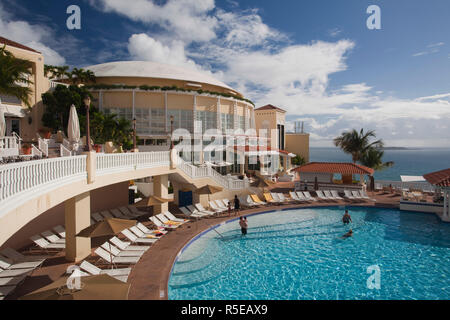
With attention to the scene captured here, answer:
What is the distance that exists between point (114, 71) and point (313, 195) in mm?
27907

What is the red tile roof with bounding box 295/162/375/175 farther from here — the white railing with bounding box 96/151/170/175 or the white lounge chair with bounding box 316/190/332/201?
the white railing with bounding box 96/151/170/175

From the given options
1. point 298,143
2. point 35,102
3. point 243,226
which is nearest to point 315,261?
point 243,226

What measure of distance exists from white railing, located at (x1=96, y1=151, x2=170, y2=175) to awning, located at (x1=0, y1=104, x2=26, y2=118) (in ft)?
40.1

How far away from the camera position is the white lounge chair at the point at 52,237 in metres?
12.1

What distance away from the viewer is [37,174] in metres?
6.86

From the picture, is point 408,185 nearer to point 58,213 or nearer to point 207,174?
point 207,174

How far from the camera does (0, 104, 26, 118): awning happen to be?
61.9 feet

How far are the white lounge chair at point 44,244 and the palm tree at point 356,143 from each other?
99.1 feet

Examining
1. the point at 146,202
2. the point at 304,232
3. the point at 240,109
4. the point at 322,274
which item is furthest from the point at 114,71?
the point at 322,274

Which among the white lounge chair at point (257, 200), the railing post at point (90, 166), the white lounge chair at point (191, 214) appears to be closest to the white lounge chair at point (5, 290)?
the railing post at point (90, 166)

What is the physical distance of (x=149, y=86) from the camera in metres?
29.3

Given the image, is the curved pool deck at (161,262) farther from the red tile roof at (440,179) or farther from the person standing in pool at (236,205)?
the red tile roof at (440,179)

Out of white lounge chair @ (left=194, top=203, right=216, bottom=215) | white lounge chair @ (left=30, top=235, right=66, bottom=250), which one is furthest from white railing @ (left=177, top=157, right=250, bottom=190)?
white lounge chair @ (left=30, top=235, right=66, bottom=250)
